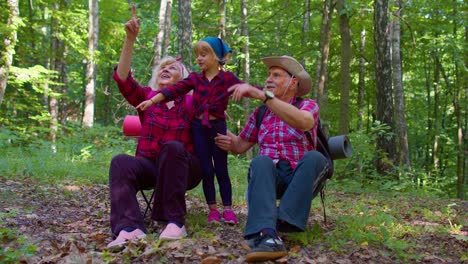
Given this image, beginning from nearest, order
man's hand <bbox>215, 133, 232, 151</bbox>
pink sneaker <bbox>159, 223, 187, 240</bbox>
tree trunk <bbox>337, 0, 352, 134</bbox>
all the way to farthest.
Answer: pink sneaker <bbox>159, 223, 187, 240</bbox>
man's hand <bbox>215, 133, 232, 151</bbox>
tree trunk <bbox>337, 0, 352, 134</bbox>

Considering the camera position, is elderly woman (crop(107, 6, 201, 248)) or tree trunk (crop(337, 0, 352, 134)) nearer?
elderly woman (crop(107, 6, 201, 248))

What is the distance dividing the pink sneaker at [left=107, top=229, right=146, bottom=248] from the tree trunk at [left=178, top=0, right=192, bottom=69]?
7129mm

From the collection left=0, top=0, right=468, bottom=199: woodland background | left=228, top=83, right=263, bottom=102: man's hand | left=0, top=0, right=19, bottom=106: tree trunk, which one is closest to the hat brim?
left=228, top=83, right=263, bottom=102: man's hand

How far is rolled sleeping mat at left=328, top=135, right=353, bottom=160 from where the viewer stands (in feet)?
12.1

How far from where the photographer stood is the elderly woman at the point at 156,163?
3471 mm

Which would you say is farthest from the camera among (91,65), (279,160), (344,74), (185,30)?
(91,65)

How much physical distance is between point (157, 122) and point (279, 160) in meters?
1.17

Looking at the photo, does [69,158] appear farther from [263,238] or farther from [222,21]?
[222,21]

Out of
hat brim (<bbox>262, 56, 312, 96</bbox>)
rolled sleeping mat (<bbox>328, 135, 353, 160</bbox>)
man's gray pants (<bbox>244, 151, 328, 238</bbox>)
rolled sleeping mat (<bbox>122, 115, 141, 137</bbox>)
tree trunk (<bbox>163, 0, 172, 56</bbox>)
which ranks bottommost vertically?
man's gray pants (<bbox>244, 151, 328, 238</bbox>)

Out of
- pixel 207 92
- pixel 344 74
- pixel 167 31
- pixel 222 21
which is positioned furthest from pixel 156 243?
pixel 167 31

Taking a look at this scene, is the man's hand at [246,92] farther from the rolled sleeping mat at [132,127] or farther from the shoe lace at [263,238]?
the rolled sleeping mat at [132,127]

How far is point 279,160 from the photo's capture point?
353 cm

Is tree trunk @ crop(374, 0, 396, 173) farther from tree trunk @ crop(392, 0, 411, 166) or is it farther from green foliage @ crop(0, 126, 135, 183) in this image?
green foliage @ crop(0, 126, 135, 183)

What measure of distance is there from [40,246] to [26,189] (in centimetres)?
291
